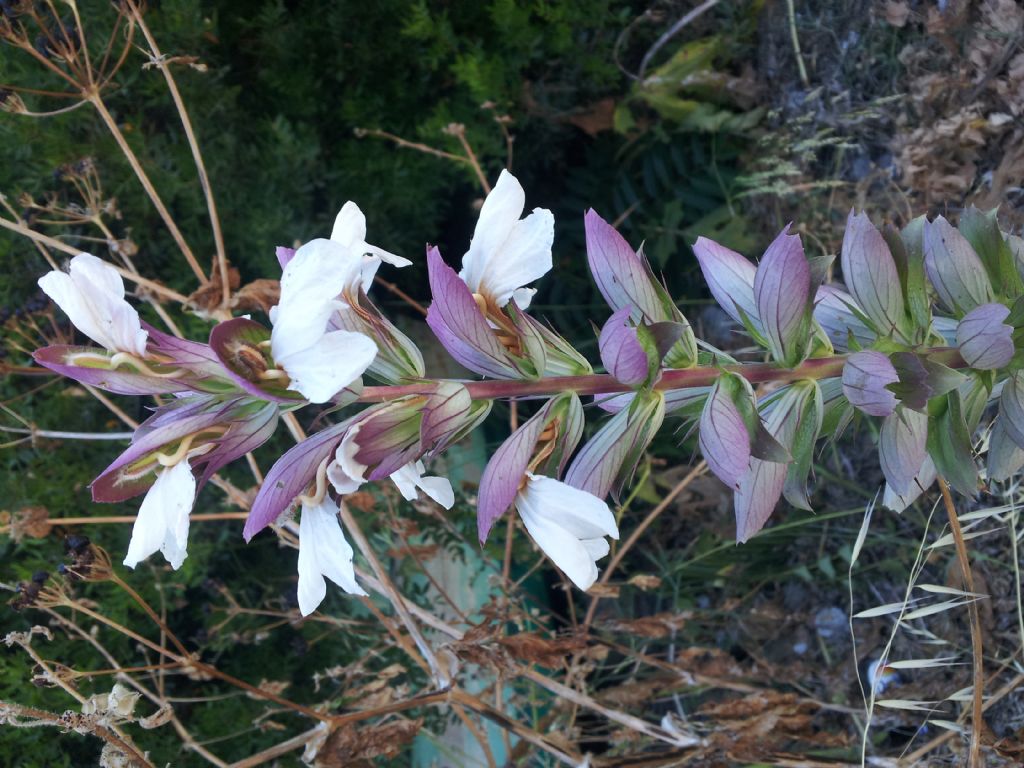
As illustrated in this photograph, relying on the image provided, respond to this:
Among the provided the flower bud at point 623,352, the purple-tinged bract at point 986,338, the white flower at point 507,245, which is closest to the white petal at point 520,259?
the white flower at point 507,245

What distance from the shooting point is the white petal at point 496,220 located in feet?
3.54

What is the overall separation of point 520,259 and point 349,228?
0.20 metres

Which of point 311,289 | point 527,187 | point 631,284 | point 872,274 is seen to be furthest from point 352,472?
point 527,187

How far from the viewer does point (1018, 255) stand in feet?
4.45

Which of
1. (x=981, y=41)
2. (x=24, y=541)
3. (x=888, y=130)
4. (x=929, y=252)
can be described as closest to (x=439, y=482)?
(x=929, y=252)

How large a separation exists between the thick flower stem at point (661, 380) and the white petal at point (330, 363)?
131 millimetres

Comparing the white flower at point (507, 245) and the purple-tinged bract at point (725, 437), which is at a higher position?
the white flower at point (507, 245)

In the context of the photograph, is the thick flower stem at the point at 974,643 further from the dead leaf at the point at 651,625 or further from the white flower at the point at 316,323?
the white flower at the point at 316,323

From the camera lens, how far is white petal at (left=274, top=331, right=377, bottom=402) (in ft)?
2.76

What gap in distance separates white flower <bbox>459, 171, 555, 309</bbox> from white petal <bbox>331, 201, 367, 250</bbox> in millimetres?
135

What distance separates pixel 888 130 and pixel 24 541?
2.63m

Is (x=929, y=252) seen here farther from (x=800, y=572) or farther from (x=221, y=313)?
(x=800, y=572)

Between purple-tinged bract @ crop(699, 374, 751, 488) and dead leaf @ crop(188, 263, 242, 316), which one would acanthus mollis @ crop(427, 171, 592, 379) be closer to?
purple-tinged bract @ crop(699, 374, 751, 488)

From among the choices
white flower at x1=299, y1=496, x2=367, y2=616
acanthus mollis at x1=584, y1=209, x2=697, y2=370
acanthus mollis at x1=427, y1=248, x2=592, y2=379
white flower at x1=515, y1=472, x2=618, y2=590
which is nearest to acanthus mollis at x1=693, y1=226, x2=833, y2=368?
acanthus mollis at x1=584, y1=209, x2=697, y2=370
